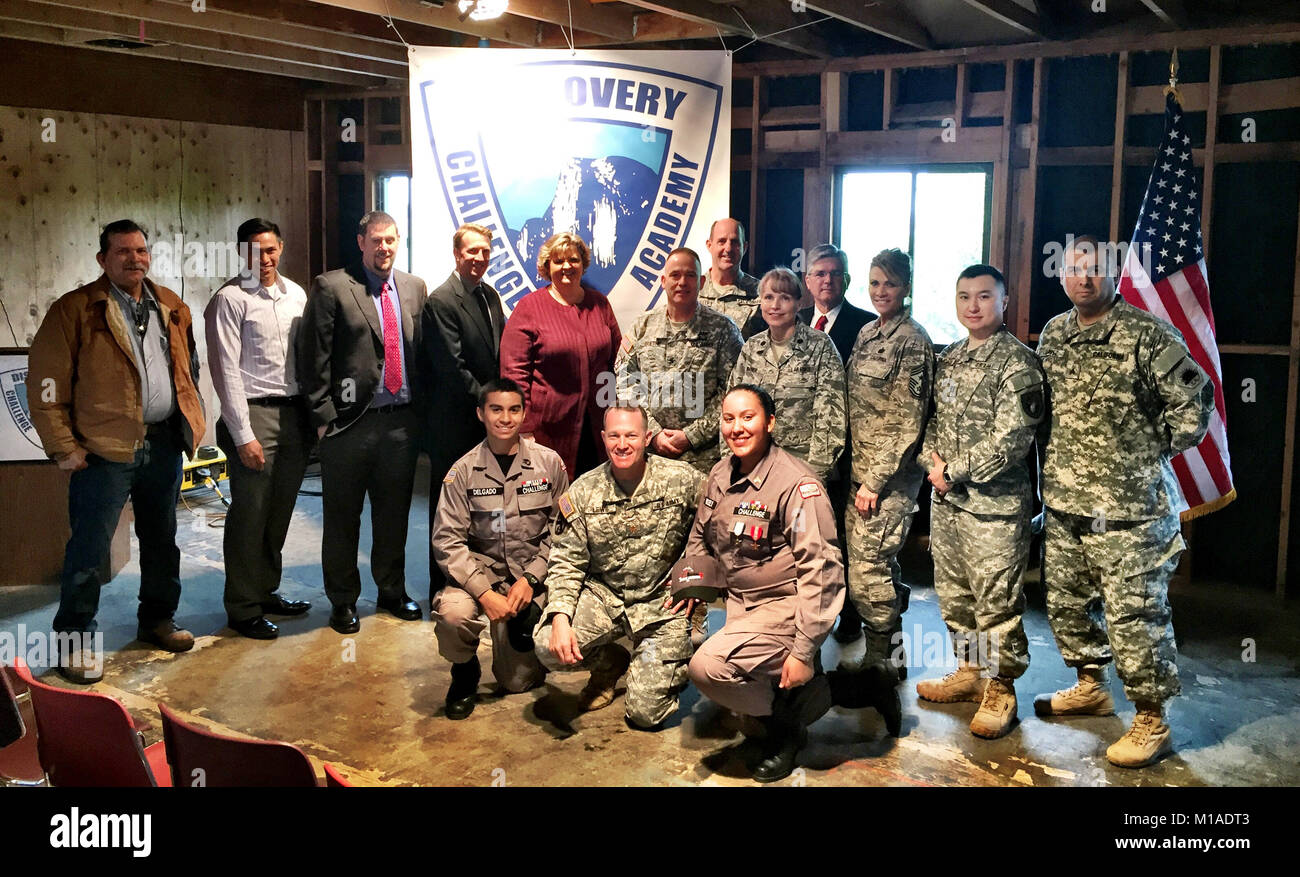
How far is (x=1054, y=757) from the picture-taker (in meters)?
3.79

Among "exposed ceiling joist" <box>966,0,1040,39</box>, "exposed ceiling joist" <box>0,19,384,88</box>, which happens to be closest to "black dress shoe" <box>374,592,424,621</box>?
"exposed ceiling joist" <box>966,0,1040,39</box>

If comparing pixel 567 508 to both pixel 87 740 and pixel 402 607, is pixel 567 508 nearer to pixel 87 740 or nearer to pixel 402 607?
pixel 402 607

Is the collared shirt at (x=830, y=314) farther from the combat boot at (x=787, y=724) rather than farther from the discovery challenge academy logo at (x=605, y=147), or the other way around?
the combat boot at (x=787, y=724)

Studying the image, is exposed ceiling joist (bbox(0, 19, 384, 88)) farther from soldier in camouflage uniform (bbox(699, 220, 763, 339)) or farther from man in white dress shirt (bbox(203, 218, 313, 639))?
soldier in camouflage uniform (bbox(699, 220, 763, 339))

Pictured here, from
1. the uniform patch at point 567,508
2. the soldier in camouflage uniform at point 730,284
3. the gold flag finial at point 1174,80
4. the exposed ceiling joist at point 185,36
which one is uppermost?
the exposed ceiling joist at point 185,36

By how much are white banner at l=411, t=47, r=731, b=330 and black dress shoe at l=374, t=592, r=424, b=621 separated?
4.69 ft

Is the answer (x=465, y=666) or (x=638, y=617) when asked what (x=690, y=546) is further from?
(x=465, y=666)

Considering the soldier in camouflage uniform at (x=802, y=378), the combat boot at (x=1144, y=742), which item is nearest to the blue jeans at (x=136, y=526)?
the soldier in camouflage uniform at (x=802, y=378)

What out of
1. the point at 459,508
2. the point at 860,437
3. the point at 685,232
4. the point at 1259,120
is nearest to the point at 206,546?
the point at 459,508

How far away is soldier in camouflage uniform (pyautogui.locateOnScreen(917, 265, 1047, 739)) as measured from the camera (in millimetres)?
3883

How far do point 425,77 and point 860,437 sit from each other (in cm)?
247

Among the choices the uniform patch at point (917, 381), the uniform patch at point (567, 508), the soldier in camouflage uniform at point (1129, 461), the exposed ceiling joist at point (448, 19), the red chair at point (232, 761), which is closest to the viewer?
the red chair at point (232, 761)

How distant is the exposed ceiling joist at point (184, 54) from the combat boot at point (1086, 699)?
6172 mm

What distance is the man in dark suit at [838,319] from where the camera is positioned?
4.65m
